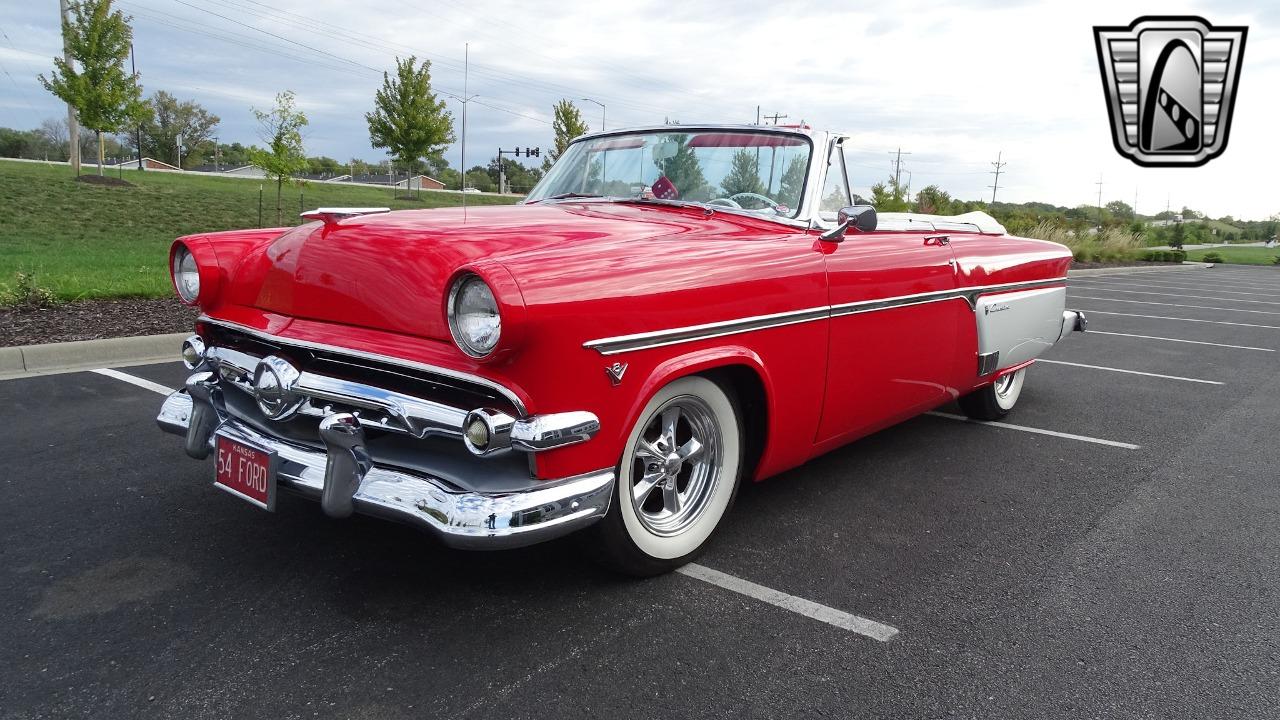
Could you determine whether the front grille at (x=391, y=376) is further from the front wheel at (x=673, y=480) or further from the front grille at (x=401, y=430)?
the front wheel at (x=673, y=480)

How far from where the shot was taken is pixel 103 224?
17312mm

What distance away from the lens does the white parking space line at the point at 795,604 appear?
2.63m

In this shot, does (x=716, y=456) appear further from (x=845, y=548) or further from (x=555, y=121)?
(x=555, y=121)

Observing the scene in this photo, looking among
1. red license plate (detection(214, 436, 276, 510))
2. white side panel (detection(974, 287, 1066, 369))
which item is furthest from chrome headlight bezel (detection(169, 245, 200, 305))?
white side panel (detection(974, 287, 1066, 369))

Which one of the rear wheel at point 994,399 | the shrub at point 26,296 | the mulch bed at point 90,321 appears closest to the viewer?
the rear wheel at point 994,399

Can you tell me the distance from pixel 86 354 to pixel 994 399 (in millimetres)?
5835

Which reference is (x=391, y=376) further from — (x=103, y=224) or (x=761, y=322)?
(x=103, y=224)

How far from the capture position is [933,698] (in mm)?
2275

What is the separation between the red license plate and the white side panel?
129 inches

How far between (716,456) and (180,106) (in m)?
68.8

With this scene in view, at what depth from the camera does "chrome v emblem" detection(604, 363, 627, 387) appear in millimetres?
2467

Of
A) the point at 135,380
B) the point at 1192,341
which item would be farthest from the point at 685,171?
the point at 1192,341

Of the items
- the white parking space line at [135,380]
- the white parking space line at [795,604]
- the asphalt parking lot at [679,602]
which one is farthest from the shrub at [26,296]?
the white parking space line at [795,604]

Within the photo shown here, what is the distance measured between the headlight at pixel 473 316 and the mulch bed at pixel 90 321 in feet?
15.2
